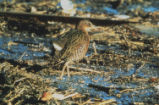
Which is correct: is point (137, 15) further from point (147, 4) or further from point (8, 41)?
point (8, 41)

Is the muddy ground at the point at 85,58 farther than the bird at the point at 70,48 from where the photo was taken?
No

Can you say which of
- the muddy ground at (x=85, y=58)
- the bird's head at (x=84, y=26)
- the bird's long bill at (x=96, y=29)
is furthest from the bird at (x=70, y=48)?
the bird's long bill at (x=96, y=29)

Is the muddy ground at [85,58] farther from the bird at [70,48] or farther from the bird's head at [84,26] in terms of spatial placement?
the bird's head at [84,26]

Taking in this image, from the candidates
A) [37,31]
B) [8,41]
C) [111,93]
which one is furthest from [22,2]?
[111,93]

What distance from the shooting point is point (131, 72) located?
16.7 feet

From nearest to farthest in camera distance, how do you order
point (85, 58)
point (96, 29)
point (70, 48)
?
point (70, 48)
point (85, 58)
point (96, 29)

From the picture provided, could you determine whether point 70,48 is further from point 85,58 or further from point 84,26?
point 84,26

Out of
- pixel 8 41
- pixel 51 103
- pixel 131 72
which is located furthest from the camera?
pixel 8 41

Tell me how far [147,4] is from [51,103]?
6.42 metres

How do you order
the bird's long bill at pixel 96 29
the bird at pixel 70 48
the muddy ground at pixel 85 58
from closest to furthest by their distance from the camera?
the muddy ground at pixel 85 58
the bird at pixel 70 48
the bird's long bill at pixel 96 29

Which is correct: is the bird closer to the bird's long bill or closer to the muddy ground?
the muddy ground

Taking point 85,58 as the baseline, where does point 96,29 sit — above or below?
above

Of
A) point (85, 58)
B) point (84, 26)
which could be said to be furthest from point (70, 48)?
point (84, 26)

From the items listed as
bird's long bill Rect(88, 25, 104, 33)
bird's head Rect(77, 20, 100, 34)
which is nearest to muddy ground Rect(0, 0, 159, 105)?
bird's long bill Rect(88, 25, 104, 33)
